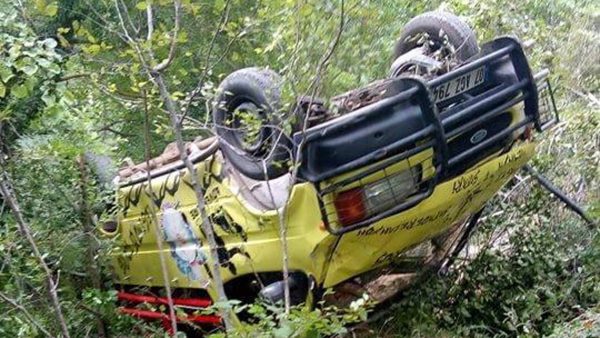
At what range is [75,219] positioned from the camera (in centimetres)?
595

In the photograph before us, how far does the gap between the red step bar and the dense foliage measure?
0.14m

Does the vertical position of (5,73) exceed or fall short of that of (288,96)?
it exceeds it

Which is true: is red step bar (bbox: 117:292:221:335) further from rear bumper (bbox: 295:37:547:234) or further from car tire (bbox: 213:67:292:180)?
rear bumper (bbox: 295:37:547:234)

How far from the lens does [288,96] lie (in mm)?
4125

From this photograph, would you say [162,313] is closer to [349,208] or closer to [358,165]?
[349,208]

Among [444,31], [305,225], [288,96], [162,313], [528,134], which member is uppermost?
[444,31]

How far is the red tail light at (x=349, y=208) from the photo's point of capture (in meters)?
4.16

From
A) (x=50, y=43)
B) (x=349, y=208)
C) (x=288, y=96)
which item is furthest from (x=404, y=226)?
(x=50, y=43)

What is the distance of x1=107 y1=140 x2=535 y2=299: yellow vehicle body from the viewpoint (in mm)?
4281

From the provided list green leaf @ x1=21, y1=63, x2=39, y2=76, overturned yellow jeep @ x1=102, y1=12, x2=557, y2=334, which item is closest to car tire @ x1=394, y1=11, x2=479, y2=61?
overturned yellow jeep @ x1=102, y1=12, x2=557, y2=334

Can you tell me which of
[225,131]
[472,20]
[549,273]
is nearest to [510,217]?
[549,273]

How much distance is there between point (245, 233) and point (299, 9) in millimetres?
1482

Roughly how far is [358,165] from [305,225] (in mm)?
505

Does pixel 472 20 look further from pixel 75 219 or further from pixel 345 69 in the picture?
pixel 75 219
